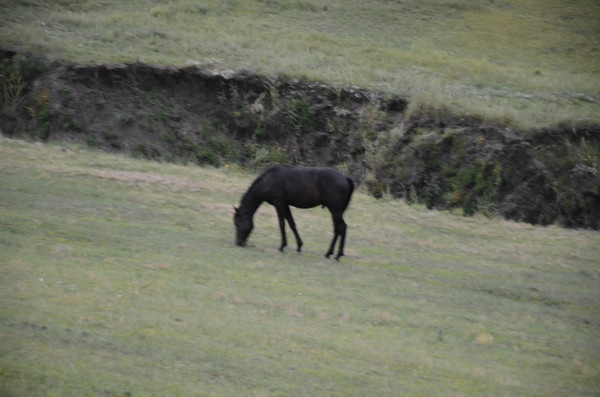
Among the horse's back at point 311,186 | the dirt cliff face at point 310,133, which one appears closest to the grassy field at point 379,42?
the dirt cliff face at point 310,133

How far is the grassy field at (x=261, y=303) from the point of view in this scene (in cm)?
796

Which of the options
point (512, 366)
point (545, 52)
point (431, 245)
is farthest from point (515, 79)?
point (512, 366)

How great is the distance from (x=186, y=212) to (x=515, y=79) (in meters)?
23.8

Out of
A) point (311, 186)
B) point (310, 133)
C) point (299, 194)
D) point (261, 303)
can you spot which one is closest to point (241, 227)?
point (299, 194)

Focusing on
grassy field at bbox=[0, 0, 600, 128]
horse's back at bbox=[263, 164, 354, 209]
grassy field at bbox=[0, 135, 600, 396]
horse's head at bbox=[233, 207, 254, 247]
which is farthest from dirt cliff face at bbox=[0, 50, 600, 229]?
horse's head at bbox=[233, 207, 254, 247]

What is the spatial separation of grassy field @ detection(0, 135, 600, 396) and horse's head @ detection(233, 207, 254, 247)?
29 cm

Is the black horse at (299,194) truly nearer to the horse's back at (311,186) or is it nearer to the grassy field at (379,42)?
the horse's back at (311,186)

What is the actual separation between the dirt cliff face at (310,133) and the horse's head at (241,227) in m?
11.7

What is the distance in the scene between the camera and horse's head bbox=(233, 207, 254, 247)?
586 inches

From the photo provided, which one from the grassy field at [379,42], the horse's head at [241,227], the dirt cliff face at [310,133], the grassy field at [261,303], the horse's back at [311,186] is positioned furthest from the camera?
the grassy field at [379,42]

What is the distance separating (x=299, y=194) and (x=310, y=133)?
14.8m

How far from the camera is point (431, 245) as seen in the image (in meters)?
17.9

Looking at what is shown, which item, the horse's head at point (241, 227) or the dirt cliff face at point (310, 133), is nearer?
the horse's head at point (241, 227)

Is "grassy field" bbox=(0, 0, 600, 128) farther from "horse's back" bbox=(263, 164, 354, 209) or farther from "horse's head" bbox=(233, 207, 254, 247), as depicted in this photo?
"horse's head" bbox=(233, 207, 254, 247)
